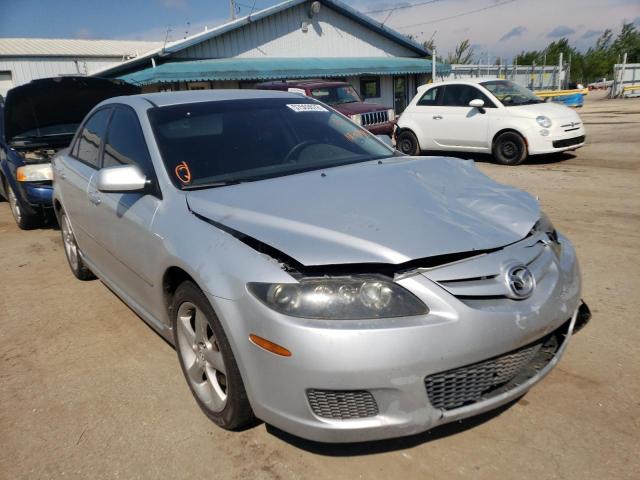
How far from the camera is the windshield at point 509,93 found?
31.9 feet

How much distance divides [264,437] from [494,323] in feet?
3.94

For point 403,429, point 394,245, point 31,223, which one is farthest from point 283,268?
point 31,223

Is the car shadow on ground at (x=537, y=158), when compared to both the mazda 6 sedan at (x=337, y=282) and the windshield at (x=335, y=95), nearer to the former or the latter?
the windshield at (x=335, y=95)

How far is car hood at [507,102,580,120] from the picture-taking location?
927 cm

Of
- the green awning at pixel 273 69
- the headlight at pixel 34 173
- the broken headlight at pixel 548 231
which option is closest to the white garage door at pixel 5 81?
the green awning at pixel 273 69

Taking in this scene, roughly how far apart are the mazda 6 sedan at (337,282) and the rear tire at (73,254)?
5.82 feet

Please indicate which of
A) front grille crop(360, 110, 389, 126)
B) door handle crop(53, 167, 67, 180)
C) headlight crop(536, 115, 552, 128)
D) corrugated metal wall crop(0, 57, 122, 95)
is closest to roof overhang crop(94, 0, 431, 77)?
corrugated metal wall crop(0, 57, 122, 95)

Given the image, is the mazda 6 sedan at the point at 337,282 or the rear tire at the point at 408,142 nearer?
the mazda 6 sedan at the point at 337,282

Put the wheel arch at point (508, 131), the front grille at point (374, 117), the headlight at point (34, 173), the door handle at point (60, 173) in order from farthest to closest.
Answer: the front grille at point (374, 117)
the wheel arch at point (508, 131)
the headlight at point (34, 173)
the door handle at point (60, 173)

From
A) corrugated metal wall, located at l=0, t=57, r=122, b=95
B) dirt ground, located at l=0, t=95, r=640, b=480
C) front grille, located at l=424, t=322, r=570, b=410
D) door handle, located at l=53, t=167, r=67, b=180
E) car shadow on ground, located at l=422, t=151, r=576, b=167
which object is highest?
corrugated metal wall, located at l=0, t=57, r=122, b=95

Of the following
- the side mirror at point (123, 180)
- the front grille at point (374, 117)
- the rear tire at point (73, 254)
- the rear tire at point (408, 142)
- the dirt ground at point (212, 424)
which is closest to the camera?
the dirt ground at point (212, 424)

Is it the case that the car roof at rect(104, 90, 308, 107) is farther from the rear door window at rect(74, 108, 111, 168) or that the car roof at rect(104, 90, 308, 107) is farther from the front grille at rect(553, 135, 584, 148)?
the front grille at rect(553, 135, 584, 148)

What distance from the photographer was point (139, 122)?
3.16 meters

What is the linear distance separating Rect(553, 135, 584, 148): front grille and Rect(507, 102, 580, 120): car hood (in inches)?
16.9
